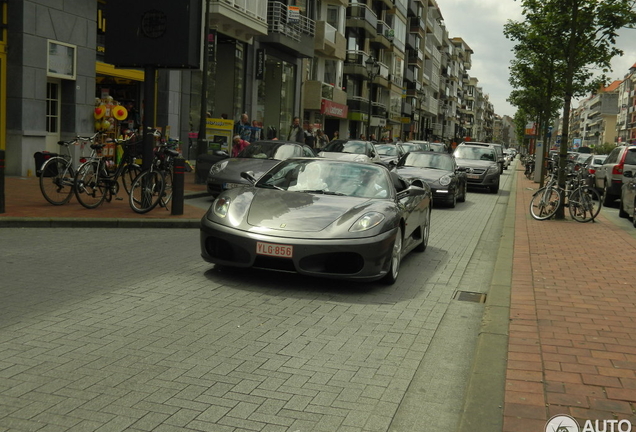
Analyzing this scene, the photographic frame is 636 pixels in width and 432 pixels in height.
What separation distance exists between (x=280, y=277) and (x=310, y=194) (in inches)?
39.8

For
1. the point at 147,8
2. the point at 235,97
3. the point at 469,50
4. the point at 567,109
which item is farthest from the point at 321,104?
the point at 469,50

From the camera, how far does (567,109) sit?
55.9ft

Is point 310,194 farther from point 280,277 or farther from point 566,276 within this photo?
point 566,276

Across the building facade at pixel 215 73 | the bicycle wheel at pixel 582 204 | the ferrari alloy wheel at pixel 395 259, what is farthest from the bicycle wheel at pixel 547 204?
the ferrari alloy wheel at pixel 395 259

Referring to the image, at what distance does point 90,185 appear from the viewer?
12062 millimetres

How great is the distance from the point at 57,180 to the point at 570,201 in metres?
9.91

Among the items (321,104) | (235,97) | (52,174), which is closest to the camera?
(52,174)

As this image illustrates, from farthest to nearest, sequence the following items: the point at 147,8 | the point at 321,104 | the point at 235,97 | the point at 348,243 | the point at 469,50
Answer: the point at 469,50 < the point at 321,104 < the point at 235,97 < the point at 147,8 < the point at 348,243

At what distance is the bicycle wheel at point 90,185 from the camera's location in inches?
468

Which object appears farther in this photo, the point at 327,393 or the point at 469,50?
the point at 469,50

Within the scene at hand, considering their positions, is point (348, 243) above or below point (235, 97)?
below

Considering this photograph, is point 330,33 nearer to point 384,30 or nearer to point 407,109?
point 384,30

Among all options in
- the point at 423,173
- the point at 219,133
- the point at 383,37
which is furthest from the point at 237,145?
the point at 383,37

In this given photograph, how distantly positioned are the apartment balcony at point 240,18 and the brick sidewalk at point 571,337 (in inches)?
647
